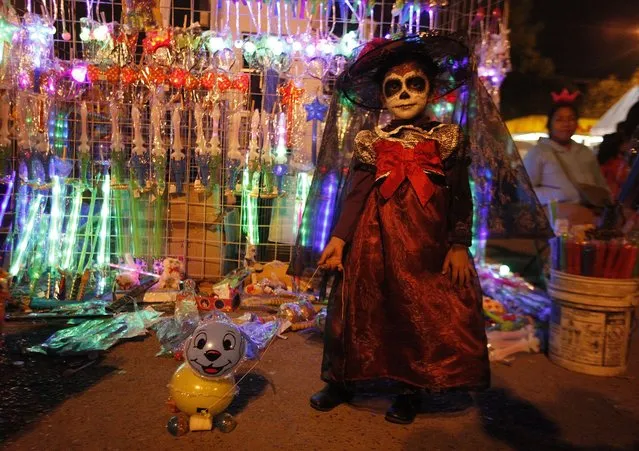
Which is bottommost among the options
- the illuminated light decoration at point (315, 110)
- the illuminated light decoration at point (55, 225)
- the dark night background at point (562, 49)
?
the illuminated light decoration at point (55, 225)

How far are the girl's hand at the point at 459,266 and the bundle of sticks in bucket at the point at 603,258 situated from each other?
127cm

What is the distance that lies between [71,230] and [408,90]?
140 inches

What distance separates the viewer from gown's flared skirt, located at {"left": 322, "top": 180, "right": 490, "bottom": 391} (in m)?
2.47

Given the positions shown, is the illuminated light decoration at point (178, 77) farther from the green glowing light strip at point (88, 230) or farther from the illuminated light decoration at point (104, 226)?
the green glowing light strip at point (88, 230)

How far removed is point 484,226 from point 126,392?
261cm

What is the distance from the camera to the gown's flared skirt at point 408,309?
8.12 feet

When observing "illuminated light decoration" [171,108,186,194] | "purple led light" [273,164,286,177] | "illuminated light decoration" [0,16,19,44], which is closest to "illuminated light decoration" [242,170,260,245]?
"purple led light" [273,164,286,177]

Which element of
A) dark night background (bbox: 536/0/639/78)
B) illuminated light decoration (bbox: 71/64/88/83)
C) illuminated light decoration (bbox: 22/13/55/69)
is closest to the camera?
illuminated light decoration (bbox: 22/13/55/69)

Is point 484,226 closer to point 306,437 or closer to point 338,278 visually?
point 338,278

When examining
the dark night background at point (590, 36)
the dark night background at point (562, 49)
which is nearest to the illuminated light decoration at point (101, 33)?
the dark night background at point (562, 49)

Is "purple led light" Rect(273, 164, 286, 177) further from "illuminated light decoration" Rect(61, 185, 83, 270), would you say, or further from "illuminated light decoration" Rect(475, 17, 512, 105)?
"illuminated light decoration" Rect(475, 17, 512, 105)

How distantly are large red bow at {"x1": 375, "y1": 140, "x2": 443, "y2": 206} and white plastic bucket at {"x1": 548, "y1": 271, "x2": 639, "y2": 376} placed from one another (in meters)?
1.54

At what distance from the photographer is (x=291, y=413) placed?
8.66ft

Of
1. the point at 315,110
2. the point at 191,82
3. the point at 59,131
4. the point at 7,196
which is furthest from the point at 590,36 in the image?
the point at 7,196
